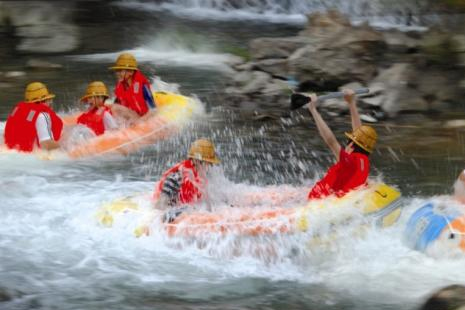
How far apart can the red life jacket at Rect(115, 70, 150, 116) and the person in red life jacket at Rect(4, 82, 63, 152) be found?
49.0 inches

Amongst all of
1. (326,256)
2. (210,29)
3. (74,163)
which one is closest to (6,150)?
(74,163)

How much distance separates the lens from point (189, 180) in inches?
287

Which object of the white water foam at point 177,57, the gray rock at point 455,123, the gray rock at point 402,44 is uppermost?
the white water foam at point 177,57

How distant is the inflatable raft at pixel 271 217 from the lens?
23.4 feet

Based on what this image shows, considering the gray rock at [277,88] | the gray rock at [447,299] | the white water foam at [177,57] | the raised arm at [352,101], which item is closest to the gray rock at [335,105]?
the gray rock at [277,88]

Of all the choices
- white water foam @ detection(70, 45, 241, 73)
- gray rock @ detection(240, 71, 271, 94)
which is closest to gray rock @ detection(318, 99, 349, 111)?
gray rock @ detection(240, 71, 271, 94)

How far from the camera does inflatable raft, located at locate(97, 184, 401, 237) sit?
23.4 feet

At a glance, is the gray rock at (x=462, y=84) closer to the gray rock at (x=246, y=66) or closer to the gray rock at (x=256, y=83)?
the gray rock at (x=256, y=83)

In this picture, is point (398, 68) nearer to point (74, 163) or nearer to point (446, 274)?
point (74, 163)

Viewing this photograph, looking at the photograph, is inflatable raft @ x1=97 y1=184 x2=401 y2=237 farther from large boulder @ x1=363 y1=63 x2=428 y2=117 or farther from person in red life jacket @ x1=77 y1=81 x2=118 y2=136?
large boulder @ x1=363 y1=63 x2=428 y2=117

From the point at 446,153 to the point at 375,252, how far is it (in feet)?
10.7

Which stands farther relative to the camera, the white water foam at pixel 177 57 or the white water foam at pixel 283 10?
the white water foam at pixel 283 10

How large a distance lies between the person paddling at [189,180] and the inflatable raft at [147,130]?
106 inches

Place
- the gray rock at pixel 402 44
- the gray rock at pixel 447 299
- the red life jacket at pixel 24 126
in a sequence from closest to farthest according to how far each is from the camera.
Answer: the gray rock at pixel 447 299, the red life jacket at pixel 24 126, the gray rock at pixel 402 44
